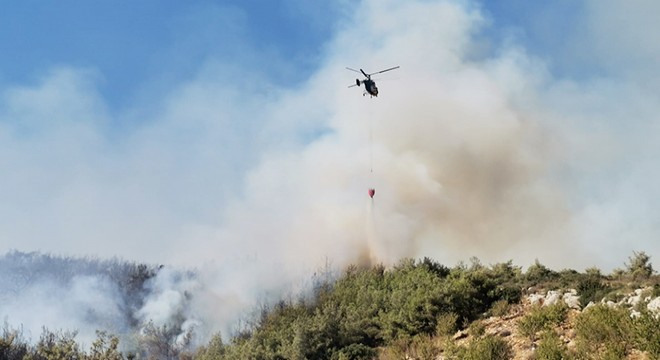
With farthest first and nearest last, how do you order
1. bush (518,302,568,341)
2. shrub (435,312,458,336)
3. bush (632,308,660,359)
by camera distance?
1. shrub (435,312,458,336)
2. bush (518,302,568,341)
3. bush (632,308,660,359)

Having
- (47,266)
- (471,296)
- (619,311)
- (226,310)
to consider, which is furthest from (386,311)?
(47,266)

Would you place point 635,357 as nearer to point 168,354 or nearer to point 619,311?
point 619,311

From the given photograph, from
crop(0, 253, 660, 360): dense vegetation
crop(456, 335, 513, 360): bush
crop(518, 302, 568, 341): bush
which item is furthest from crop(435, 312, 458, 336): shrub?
crop(456, 335, 513, 360): bush

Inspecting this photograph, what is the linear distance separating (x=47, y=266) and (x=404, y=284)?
359ft

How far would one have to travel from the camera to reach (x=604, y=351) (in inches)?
641

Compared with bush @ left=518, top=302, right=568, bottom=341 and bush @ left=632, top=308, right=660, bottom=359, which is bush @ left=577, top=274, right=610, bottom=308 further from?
bush @ left=632, top=308, right=660, bottom=359

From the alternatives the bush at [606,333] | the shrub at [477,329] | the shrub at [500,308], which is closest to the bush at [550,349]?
the bush at [606,333]

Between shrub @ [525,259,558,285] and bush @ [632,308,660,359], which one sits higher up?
shrub @ [525,259,558,285]

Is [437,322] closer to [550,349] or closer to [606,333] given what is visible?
[550,349]

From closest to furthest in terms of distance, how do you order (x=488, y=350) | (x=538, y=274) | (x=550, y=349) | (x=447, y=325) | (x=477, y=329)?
1. (x=550, y=349)
2. (x=488, y=350)
3. (x=477, y=329)
4. (x=447, y=325)
5. (x=538, y=274)

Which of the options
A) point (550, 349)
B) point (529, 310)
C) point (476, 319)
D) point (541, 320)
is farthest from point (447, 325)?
point (550, 349)

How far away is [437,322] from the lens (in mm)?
24172

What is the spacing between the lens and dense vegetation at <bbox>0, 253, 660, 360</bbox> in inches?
676

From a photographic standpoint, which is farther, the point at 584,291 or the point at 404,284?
the point at 404,284
